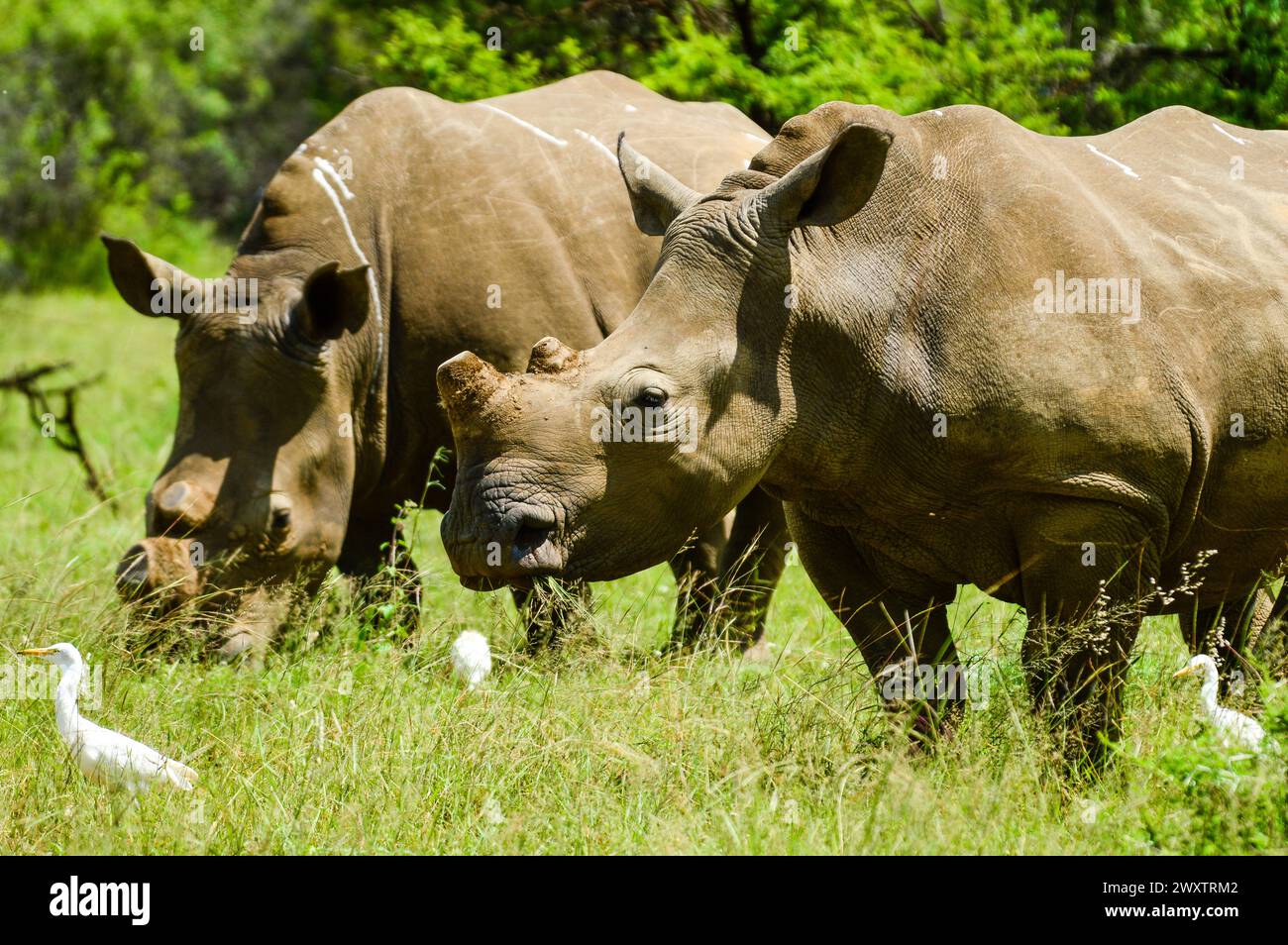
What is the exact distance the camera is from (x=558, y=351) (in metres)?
4.59

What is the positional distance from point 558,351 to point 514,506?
0.48 metres

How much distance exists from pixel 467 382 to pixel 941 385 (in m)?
1.31

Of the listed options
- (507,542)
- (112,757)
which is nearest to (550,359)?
(507,542)

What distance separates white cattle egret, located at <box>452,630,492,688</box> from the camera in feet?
20.2

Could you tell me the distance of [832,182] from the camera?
4707 mm

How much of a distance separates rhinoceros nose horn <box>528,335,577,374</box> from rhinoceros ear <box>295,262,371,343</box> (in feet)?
7.44

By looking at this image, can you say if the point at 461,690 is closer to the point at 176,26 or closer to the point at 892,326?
the point at 892,326

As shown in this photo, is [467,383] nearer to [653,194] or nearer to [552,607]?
[653,194]

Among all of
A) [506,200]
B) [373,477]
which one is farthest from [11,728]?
[506,200]

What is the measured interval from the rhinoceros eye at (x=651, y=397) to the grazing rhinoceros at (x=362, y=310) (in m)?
2.27

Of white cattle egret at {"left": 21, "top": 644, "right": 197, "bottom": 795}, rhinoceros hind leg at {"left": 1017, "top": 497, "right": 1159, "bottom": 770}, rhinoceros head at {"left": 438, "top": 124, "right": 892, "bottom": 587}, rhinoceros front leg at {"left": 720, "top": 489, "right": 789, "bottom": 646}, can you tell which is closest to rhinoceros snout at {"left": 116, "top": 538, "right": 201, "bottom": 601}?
white cattle egret at {"left": 21, "top": 644, "right": 197, "bottom": 795}

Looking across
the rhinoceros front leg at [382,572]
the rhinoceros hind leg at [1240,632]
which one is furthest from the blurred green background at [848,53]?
the rhinoceros hind leg at [1240,632]

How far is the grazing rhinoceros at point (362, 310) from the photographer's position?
268 inches

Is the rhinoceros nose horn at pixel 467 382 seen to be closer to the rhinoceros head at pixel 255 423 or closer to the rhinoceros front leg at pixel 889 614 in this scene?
the rhinoceros front leg at pixel 889 614
